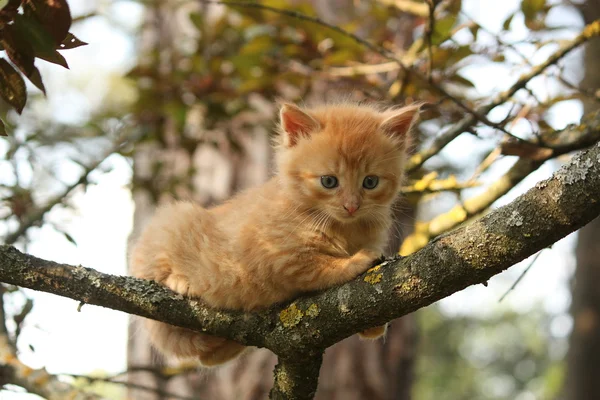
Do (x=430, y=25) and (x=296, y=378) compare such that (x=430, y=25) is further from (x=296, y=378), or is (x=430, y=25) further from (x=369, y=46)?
(x=296, y=378)

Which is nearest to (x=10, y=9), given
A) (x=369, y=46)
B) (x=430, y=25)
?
(x=369, y=46)

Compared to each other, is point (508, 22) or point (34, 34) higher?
point (34, 34)

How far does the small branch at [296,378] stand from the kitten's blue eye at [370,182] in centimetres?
88

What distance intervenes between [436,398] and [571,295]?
12.4 m

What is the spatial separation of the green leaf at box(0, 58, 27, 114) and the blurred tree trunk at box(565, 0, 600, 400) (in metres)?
6.05

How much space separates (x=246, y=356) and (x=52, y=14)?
3.97m

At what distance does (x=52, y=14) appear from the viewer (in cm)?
194

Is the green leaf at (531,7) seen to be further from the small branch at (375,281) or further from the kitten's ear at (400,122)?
the small branch at (375,281)

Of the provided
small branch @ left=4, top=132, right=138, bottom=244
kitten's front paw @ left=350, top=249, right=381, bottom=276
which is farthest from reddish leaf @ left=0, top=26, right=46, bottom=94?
small branch @ left=4, top=132, right=138, bottom=244

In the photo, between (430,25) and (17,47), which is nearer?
(17,47)

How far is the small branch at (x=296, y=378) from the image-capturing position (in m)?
2.54

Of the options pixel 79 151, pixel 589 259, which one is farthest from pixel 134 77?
pixel 589 259

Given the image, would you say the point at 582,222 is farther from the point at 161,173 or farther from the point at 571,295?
the point at 571,295

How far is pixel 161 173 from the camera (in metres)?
5.26
